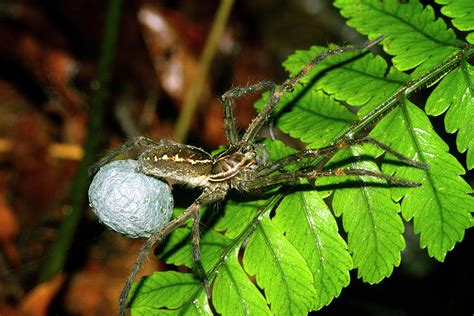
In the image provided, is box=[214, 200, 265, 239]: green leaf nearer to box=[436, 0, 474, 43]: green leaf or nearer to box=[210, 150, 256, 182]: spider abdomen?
box=[210, 150, 256, 182]: spider abdomen

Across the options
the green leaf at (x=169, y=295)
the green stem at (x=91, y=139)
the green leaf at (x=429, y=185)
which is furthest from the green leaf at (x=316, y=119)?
the green stem at (x=91, y=139)

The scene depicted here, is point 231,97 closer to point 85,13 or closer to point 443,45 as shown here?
point 443,45

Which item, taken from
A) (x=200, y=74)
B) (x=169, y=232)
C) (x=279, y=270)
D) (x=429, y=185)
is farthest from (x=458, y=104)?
(x=200, y=74)

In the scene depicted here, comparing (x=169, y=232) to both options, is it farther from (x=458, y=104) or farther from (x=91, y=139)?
(x=91, y=139)

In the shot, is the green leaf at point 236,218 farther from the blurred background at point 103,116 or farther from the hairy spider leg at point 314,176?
the blurred background at point 103,116

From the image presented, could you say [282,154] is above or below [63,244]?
below

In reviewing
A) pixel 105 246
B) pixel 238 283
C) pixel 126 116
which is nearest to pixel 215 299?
pixel 238 283

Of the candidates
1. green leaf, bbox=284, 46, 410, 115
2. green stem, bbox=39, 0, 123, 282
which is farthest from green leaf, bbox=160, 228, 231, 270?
green stem, bbox=39, 0, 123, 282
